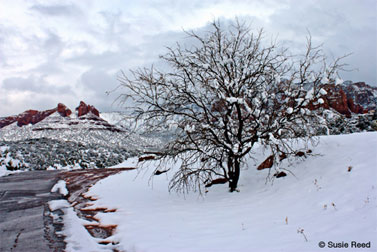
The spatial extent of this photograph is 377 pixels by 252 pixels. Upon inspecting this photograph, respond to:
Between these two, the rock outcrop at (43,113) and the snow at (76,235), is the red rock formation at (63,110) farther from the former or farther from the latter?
the snow at (76,235)

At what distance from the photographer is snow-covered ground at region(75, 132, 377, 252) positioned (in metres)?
3.93

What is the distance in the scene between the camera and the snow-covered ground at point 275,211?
393cm

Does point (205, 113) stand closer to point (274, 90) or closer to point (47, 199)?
point (274, 90)

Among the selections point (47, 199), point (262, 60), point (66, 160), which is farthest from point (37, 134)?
point (262, 60)

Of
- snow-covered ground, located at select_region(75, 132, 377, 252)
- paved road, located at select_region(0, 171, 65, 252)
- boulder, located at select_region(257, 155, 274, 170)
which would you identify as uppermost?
boulder, located at select_region(257, 155, 274, 170)

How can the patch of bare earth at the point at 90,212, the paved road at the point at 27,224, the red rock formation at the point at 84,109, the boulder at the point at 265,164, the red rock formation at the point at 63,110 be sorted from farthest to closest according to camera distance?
the red rock formation at the point at 84,109 → the red rock formation at the point at 63,110 → the boulder at the point at 265,164 → the patch of bare earth at the point at 90,212 → the paved road at the point at 27,224

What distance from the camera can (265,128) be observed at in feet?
23.6

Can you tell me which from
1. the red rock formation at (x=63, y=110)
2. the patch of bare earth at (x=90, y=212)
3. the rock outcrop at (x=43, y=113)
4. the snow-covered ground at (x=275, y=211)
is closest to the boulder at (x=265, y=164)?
the snow-covered ground at (x=275, y=211)

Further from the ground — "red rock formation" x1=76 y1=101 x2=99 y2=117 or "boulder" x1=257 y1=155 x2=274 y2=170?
"red rock formation" x1=76 y1=101 x2=99 y2=117

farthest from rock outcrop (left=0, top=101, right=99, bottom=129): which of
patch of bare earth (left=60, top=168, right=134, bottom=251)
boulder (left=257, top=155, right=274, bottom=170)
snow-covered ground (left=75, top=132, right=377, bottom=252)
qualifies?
snow-covered ground (left=75, top=132, right=377, bottom=252)

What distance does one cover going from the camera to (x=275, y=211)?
18.0ft

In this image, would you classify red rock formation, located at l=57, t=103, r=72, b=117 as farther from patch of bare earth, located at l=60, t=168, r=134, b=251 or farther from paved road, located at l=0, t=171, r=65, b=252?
paved road, located at l=0, t=171, r=65, b=252

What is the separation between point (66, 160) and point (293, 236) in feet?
77.6

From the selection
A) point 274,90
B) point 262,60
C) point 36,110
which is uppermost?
point 36,110
